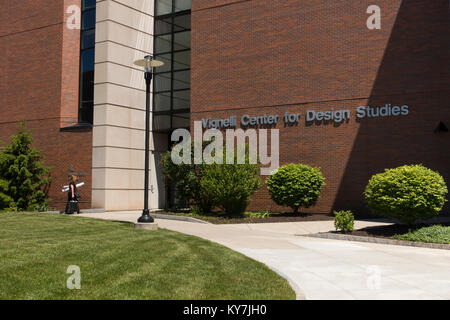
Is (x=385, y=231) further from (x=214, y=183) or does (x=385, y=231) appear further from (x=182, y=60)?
(x=182, y=60)

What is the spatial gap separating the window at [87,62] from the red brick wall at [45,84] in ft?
1.30

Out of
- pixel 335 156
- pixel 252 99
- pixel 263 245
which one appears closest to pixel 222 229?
pixel 263 245

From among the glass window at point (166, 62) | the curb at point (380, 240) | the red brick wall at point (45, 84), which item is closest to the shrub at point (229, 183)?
the curb at point (380, 240)

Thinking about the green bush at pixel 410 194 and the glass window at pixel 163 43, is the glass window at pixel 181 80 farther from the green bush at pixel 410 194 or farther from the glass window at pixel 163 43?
the green bush at pixel 410 194

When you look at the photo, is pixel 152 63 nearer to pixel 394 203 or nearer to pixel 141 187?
pixel 394 203

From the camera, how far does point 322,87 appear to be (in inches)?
851

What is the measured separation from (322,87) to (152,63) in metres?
9.88

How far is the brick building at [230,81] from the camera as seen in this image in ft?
65.0

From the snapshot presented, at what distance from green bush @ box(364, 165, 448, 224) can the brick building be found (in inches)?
243

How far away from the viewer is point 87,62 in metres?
25.8

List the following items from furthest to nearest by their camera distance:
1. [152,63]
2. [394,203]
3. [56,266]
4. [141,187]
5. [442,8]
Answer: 1. [141,187]
2. [442,8]
3. [152,63]
4. [394,203]
5. [56,266]

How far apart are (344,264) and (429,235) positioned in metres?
4.91

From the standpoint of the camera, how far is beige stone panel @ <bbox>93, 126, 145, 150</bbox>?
2433 centimetres

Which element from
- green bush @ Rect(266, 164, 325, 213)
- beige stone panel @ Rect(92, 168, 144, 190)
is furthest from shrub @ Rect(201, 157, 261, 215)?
beige stone panel @ Rect(92, 168, 144, 190)
